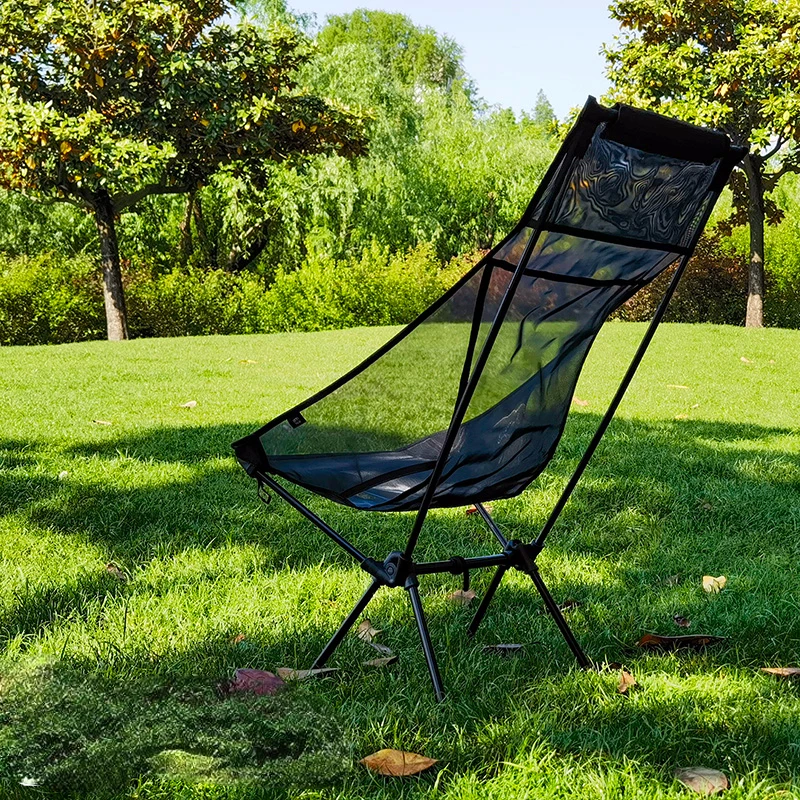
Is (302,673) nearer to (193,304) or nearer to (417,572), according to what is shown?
(417,572)

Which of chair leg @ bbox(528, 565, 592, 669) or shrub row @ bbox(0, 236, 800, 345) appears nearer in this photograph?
chair leg @ bbox(528, 565, 592, 669)

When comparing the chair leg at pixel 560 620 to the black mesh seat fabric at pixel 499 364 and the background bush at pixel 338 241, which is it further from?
the background bush at pixel 338 241

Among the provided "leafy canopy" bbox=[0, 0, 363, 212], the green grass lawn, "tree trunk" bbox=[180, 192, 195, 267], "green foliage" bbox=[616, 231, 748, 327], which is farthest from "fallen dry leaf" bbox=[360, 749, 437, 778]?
"tree trunk" bbox=[180, 192, 195, 267]

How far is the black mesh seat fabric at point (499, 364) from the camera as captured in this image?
193 centimetres

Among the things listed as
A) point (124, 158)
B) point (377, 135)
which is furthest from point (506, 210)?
point (124, 158)

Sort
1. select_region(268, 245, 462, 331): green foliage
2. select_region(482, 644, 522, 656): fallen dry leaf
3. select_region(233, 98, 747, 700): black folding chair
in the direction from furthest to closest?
select_region(268, 245, 462, 331): green foliage < select_region(482, 644, 522, 656): fallen dry leaf < select_region(233, 98, 747, 700): black folding chair

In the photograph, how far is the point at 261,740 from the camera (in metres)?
1.85

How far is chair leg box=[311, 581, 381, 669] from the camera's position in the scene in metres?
2.05

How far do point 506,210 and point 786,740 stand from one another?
21.6 meters

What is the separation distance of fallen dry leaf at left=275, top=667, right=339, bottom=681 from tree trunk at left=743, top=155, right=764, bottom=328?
1407 centimetres

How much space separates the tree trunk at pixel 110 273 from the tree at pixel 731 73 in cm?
833

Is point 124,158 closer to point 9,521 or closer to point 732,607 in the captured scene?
point 9,521

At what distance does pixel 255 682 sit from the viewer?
2.09m

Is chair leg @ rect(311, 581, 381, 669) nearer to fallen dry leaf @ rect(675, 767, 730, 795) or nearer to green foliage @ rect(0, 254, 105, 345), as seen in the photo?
fallen dry leaf @ rect(675, 767, 730, 795)
